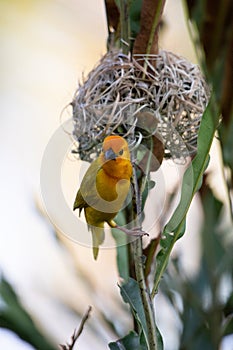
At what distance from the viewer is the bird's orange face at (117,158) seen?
34.7 inches

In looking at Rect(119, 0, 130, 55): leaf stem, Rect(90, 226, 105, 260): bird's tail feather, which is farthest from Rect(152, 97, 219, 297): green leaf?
Rect(119, 0, 130, 55): leaf stem

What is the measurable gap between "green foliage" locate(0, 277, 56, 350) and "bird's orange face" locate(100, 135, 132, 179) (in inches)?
9.7

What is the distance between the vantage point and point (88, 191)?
2.94 ft

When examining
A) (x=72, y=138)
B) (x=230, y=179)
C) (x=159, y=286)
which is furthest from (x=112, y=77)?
(x=230, y=179)

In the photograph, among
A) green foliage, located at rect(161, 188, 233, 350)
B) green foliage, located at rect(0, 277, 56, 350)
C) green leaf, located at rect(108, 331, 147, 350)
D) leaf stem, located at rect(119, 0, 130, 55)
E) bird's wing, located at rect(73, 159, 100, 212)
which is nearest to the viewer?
green foliage, located at rect(161, 188, 233, 350)

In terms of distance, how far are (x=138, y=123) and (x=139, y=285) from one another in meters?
0.41

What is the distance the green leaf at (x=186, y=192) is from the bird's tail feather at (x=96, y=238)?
131mm

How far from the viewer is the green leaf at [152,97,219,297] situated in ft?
2.66

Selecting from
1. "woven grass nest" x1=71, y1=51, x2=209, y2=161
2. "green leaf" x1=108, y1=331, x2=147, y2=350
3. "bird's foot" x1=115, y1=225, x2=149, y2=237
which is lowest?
"green leaf" x1=108, y1=331, x2=147, y2=350

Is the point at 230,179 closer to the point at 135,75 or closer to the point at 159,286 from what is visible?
the point at 159,286

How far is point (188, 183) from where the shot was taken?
0.83m

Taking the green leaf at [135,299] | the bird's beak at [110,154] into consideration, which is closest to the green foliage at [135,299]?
the green leaf at [135,299]

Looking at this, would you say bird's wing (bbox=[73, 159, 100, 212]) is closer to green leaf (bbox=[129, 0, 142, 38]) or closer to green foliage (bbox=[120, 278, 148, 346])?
green foliage (bbox=[120, 278, 148, 346])

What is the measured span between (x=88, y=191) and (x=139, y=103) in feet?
0.91
